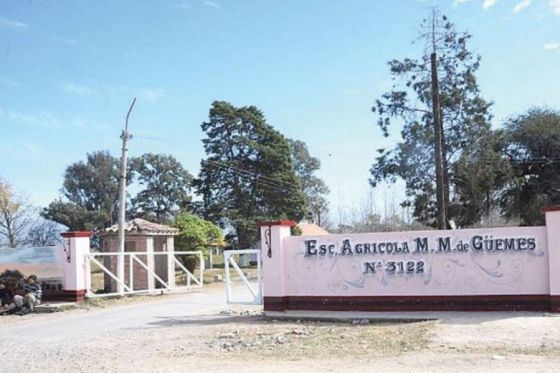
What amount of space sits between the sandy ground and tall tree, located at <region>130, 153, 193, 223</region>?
6293 cm

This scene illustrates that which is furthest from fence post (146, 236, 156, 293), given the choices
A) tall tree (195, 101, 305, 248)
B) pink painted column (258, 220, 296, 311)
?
tall tree (195, 101, 305, 248)

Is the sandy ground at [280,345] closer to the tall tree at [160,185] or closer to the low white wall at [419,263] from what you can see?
the low white wall at [419,263]

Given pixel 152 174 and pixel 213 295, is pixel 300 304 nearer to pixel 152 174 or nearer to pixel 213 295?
pixel 213 295

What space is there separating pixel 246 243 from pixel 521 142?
2607 cm

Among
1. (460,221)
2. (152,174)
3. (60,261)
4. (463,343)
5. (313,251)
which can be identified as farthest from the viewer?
(152,174)

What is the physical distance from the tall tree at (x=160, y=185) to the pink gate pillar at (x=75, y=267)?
5627 centimetres

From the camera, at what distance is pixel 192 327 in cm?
1516

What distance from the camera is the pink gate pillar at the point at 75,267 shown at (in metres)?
21.8

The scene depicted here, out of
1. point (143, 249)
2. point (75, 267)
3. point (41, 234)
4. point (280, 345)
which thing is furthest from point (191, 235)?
point (41, 234)

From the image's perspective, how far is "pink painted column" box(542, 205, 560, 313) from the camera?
14.2 meters

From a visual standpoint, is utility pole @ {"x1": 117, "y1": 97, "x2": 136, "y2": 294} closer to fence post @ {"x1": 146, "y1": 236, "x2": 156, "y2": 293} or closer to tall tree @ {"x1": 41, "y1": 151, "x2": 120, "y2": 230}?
fence post @ {"x1": 146, "y1": 236, "x2": 156, "y2": 293}

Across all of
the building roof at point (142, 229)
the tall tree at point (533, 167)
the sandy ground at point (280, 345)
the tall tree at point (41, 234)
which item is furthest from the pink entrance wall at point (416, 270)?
the tall tree at point (41, 234)

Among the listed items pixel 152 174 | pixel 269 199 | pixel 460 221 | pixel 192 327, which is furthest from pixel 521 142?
pixel 152 174

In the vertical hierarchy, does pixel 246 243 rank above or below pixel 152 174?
below
